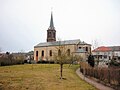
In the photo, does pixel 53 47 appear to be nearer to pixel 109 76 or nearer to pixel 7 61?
pixel 7 61

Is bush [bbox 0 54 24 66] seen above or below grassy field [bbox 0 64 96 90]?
above

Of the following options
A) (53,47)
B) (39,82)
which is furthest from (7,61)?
(39,82)

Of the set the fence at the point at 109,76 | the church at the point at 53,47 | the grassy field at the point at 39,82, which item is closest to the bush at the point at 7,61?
the church at the point at 53,47

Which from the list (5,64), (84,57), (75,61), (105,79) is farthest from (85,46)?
(105,79)

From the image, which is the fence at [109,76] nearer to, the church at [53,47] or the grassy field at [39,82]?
the grassy field at [39,82]

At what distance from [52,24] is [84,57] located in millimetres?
32513

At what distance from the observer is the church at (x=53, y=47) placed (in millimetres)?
85938

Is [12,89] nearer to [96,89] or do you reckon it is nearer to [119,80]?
[96,89]

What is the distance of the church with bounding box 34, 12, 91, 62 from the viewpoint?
85938 mm

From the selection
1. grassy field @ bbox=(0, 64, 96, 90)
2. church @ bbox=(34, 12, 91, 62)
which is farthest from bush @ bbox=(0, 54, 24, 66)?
grassy field @ bbox=(0, 64, 96, 90)

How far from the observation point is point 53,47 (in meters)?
97.2

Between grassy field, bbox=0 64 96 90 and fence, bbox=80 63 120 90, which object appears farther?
fence, bbox=80 63 120 90

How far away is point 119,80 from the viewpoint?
23.1 m

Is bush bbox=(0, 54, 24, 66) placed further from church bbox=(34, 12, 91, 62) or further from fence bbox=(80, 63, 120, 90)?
fence bbox=(80, 63, 120, 90)
